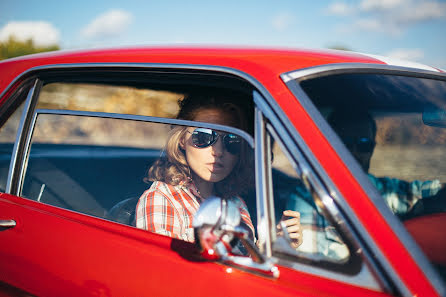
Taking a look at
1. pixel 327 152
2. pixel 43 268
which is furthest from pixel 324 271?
pixel 43 268

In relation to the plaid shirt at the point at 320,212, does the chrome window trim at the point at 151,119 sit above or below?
above

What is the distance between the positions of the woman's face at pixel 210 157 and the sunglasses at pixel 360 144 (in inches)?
18.6

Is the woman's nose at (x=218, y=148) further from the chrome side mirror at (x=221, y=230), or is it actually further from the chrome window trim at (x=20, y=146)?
the chrome window trim at (x=20, y=146)

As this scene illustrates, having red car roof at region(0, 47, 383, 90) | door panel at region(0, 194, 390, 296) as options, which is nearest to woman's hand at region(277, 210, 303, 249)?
door panel at region(0, 194, 390, 296)

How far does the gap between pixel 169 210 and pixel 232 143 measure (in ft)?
1.33

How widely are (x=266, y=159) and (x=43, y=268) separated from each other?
0.95 m

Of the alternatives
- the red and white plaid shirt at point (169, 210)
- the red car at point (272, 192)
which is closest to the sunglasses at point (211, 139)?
the red car at point (272, 192)

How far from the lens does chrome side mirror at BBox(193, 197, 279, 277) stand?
0.99m

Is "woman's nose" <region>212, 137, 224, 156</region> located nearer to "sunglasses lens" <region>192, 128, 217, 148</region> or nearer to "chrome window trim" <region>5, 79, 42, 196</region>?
"sunglasses lens" <region>192, 128, 217, 148</region>

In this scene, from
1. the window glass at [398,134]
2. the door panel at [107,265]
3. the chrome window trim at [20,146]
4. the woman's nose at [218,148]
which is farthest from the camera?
the chrome window trim at [20,146]

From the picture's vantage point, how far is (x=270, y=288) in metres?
1.05

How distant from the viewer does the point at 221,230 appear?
1010 mm

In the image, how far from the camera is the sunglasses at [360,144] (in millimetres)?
1152

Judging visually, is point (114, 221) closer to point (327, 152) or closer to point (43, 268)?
point (43, 268)
